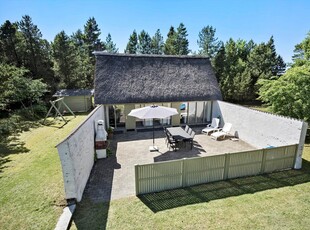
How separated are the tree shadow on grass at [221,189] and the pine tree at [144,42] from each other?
33.7 metres

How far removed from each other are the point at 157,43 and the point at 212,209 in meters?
35.0

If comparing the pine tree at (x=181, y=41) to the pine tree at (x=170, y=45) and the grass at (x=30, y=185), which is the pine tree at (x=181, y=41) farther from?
the grass at (x=30, y=185)

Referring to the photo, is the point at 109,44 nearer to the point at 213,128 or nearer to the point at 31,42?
the point at 31,42

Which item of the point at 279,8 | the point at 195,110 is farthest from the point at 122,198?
the point at 279,8

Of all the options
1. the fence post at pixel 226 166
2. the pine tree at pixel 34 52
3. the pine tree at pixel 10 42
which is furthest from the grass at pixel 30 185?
the pine tree at pixel 10 42

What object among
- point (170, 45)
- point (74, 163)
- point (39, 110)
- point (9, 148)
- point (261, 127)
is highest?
point (170, 45)

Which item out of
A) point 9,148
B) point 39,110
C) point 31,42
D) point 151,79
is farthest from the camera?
point 31,42

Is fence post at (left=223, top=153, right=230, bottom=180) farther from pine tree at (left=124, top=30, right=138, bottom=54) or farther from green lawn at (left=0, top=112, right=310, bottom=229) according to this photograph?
pine tree at (left=124, top=30, right=138, bottom=54)

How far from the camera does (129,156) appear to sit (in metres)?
9.27

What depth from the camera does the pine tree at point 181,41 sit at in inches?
1254

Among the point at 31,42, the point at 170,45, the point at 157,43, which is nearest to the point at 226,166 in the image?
the point at 31,42

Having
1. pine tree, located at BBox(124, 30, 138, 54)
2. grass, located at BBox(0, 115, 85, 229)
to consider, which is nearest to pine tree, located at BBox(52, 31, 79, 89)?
pine tree, located at BBox(124, 30, 138, 54)

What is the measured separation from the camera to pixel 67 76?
25.3 meters

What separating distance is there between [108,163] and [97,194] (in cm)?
236
